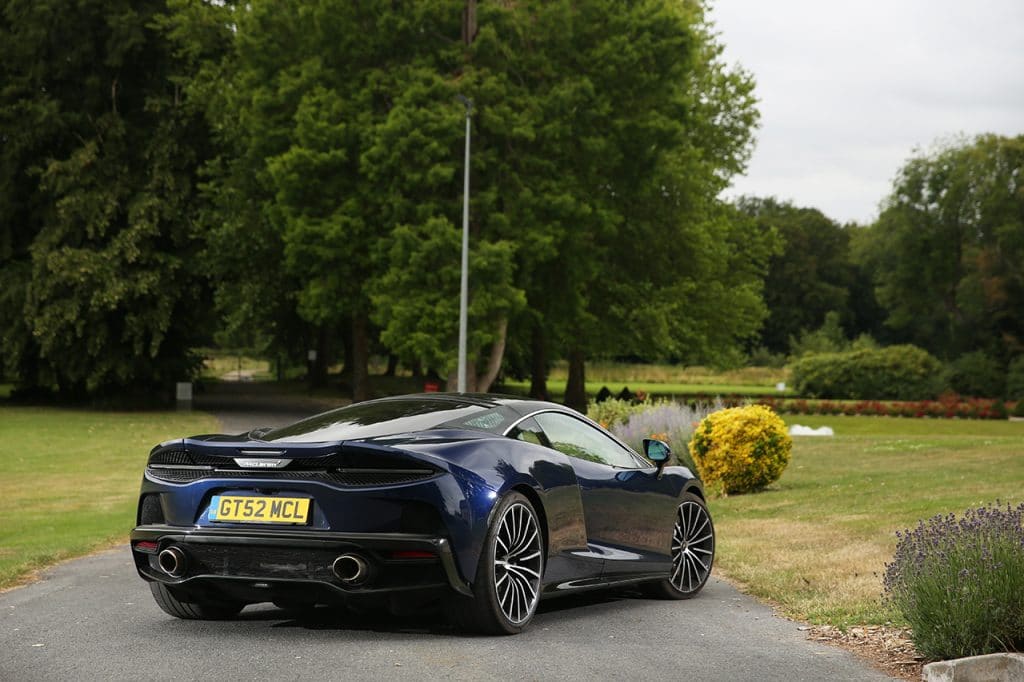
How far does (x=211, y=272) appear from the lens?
143 feet

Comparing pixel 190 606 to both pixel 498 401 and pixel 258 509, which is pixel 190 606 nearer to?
pixel 258 509

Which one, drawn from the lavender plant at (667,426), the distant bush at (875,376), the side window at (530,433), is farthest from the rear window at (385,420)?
the distant bush at (875,376)

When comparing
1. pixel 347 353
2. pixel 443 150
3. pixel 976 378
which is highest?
pixel 443 150

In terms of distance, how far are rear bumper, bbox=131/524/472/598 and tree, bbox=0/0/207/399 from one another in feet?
117

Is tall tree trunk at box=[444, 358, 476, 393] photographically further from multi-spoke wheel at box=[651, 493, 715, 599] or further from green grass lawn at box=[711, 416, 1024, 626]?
multi-spoke wheel at box=[651, 493, 715, 599]

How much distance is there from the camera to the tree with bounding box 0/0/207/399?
1682 inches

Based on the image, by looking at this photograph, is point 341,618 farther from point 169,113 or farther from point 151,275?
point 169,113

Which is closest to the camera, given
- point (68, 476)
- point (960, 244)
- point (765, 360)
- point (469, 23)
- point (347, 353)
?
point (68, 476)

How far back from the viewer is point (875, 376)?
6397 centimetres

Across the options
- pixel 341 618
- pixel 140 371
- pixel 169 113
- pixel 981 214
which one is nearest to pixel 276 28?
pixel 169 113

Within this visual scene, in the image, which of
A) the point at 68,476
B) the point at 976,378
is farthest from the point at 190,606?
the point at 976,378

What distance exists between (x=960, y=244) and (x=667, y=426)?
64.9 m

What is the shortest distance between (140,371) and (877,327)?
282ft

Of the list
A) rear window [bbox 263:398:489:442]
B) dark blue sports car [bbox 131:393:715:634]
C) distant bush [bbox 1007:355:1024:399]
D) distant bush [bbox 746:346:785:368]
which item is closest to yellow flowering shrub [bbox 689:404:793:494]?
dark blue sports car [bbox 131:393:715:634]
